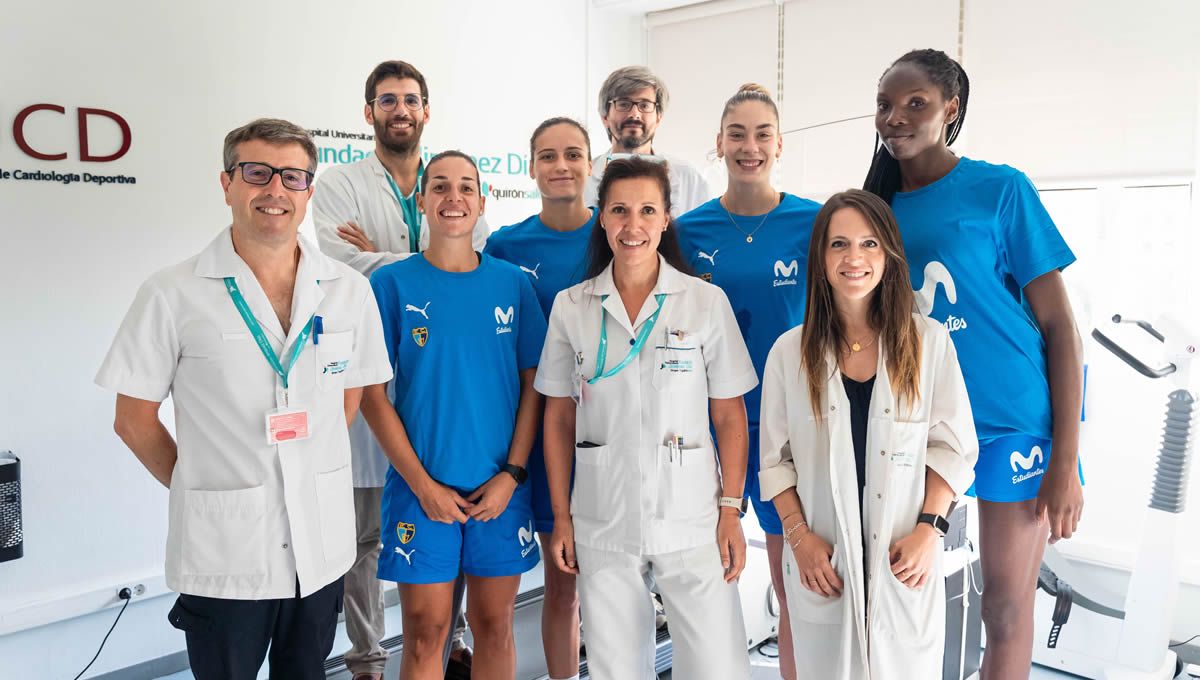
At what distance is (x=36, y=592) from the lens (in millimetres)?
3037

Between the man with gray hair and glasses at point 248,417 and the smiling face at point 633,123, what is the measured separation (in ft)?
4.11

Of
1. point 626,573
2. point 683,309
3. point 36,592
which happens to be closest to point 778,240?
point 683,309

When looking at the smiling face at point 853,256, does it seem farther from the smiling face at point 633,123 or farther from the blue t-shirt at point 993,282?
the smiling face at point 633,123

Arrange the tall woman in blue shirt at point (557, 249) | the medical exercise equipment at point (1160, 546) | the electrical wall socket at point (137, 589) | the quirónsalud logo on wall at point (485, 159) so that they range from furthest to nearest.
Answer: the quirónsalud logo on wall at point (485, 159) < the electrical wall socket at point (137, 589) < the medical exercise equipment at point (1160, 546) < the tall woman in blue shirt at point (557, 249)

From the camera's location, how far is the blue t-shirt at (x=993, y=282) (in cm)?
202

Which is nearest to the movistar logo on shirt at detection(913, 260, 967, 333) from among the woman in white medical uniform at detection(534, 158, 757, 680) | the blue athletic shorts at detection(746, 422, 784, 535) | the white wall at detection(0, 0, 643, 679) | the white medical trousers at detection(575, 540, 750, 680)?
the woman in white medical uniform at detection(534, 158, 757, 680)

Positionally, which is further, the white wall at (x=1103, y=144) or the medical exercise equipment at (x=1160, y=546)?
the white wall at (x=1103, y=144)

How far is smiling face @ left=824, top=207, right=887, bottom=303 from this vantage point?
74.2 inches

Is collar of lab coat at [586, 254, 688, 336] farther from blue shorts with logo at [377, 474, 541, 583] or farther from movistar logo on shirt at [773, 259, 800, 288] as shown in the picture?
blue shorts with logo at [377, 474, 541, 583]

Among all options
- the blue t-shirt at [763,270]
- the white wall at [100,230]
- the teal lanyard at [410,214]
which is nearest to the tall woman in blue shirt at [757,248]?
the blue t-shirt at [763,270]

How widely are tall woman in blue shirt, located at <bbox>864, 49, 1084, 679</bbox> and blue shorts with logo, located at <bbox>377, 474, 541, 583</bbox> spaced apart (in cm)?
116

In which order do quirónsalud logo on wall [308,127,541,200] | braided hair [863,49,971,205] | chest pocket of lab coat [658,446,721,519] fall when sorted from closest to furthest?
chest pocket of lab coat [658,446,721,519], braided hair [863,49,971,205], quirónsalud logo on wall [308,127,541,200]

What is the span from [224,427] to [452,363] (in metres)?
0.59

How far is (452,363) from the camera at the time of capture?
7.16ft
